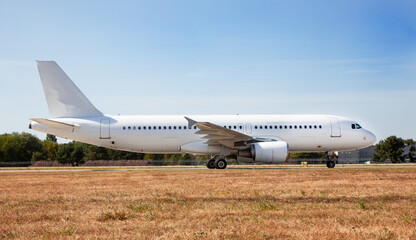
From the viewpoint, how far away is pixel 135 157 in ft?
281

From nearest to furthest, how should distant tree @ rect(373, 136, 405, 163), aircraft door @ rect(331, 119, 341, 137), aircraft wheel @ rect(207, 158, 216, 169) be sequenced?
aircraft wheel @ rect(207, 158, 216, 169)
aircraft door @ rect(331, 119, 341, 137)
distant tree @ rect(373, 136, 405, 163)

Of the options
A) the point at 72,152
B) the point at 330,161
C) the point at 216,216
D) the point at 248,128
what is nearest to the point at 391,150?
the point at 72,152

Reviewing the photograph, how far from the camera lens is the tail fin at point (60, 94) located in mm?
27953

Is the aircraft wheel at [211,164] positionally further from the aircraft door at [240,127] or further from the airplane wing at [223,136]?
the aircraft door at [240,127]

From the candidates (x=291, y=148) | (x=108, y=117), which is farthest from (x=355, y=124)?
(x=108, y=117)

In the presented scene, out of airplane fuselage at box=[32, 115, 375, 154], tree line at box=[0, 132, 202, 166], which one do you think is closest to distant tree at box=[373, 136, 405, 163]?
tree line at box=[0, 132, 202, 166]

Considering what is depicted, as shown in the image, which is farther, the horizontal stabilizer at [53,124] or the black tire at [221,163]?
the black tire at [221,163]

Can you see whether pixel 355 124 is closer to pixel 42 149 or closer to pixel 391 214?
pixel 391 214

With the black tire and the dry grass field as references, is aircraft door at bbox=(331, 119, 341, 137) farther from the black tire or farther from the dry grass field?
the dry grass field

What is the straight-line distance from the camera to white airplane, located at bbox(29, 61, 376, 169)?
27.5 metres

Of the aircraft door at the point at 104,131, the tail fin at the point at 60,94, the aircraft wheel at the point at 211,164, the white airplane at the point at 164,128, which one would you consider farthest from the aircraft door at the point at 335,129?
the tail fin at the point at 60,94

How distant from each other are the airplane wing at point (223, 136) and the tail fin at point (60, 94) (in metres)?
8.30

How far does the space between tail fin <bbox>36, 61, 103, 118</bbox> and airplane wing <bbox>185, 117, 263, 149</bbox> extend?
27.2 feet

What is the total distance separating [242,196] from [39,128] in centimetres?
2117
